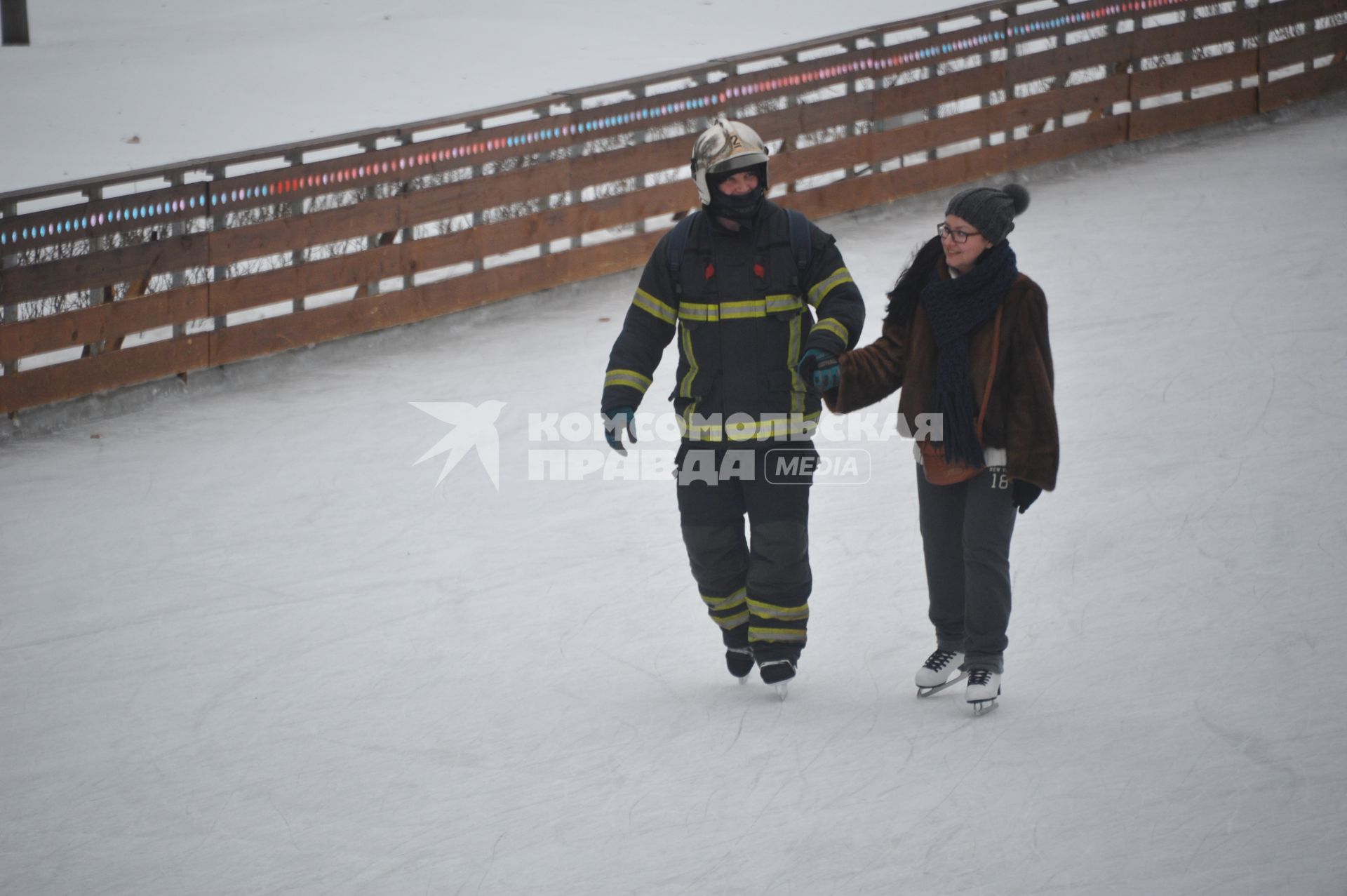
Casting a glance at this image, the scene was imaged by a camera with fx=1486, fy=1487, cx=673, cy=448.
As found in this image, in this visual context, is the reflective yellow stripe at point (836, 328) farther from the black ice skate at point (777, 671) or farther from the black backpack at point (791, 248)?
the black ice skate at point (777, 671)

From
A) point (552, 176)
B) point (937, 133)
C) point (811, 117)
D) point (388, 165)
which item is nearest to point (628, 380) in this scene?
point (388, 165)

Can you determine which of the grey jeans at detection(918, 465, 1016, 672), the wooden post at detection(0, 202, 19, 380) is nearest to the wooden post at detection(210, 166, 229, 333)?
the wooden post at detection(0, 202, 19, 380)

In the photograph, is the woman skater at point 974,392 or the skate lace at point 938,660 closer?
the woman skater at point 974,392

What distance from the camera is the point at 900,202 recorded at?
9.62 metres

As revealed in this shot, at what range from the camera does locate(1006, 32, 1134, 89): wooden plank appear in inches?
384

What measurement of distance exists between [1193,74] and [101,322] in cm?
745

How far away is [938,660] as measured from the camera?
13.6 feet


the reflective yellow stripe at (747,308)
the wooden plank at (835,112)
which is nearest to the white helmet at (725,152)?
the reflective yellow stripe at (747,308)

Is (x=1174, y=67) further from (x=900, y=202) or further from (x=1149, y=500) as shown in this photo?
(x=1149, y=500)

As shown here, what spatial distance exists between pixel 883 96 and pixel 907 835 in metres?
6.81

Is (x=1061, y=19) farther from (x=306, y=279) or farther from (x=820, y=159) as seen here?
(x=306, y=279)

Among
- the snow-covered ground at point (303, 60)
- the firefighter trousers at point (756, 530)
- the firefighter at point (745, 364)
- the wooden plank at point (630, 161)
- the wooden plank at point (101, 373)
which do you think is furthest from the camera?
the snow-covered ground at point (303, 60)

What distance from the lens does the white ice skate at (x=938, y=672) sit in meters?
4.12

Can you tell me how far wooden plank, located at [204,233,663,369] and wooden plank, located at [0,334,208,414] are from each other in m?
0.14
